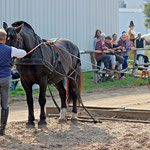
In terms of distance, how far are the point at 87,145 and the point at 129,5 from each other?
1864 inches

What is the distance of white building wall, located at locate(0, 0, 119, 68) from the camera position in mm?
14273

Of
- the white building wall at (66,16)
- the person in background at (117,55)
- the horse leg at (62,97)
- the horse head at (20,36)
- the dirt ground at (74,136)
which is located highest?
the white building wall at (66,16)

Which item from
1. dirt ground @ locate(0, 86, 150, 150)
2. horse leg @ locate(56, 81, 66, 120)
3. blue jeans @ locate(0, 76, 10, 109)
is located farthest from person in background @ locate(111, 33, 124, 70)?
blue jeans @ locate(0, 76, 10, 109)

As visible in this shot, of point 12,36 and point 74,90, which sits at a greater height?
point 12,36

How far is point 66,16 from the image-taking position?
16.1 meters

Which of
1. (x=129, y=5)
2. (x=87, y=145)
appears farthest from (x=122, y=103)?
(x=129, y=5)

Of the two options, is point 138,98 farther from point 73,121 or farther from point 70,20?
A: point 70,20

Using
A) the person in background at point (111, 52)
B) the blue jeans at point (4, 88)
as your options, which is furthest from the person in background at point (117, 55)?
the blue jeans at point (4, 88)

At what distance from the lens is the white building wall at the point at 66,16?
46.8 feet

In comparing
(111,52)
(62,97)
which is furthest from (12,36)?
(111,52)

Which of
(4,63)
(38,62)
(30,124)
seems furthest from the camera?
(30,124)

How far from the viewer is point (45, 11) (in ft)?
50.0

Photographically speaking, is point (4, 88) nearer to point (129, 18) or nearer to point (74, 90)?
point (74, 90)

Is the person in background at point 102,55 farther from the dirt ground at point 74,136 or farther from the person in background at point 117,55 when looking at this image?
the dirt ground at point 74,136
